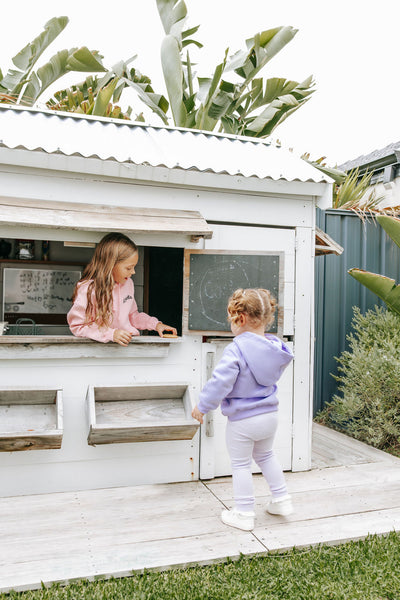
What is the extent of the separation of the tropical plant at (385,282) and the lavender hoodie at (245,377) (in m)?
2.61

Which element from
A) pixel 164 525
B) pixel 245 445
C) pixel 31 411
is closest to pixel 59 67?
pixel 31 411

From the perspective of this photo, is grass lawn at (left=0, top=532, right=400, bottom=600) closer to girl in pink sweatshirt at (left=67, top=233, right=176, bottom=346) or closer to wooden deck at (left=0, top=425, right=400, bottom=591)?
wooden deck at (left=0, top=425, right=400, bottom=591)

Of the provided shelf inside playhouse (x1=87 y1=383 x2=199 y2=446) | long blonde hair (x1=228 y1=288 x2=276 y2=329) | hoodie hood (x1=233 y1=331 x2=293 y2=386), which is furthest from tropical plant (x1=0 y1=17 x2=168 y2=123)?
hoodie hood (x1=233 y1=331 x2=293 y2=386)

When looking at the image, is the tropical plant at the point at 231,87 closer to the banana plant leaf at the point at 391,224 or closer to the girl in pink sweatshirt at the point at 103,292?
the banana plant leaf at the point at 391,224

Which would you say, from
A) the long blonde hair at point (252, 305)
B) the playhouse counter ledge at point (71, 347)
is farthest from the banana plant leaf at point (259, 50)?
the long blonde hair at point (252, 305)

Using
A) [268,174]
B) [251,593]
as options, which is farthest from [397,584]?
[268,174]

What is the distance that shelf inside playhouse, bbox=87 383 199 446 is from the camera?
12.0 feet

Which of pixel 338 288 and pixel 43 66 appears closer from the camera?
pixel 338 288

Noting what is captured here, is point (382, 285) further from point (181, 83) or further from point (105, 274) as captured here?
point (181, 83)

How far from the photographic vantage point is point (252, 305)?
324 centimetres

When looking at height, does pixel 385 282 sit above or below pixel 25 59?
below

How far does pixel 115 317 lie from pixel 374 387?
9.85 feet

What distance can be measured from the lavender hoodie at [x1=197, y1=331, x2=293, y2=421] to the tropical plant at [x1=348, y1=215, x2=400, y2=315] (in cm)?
261

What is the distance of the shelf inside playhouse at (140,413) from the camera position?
144 inches
